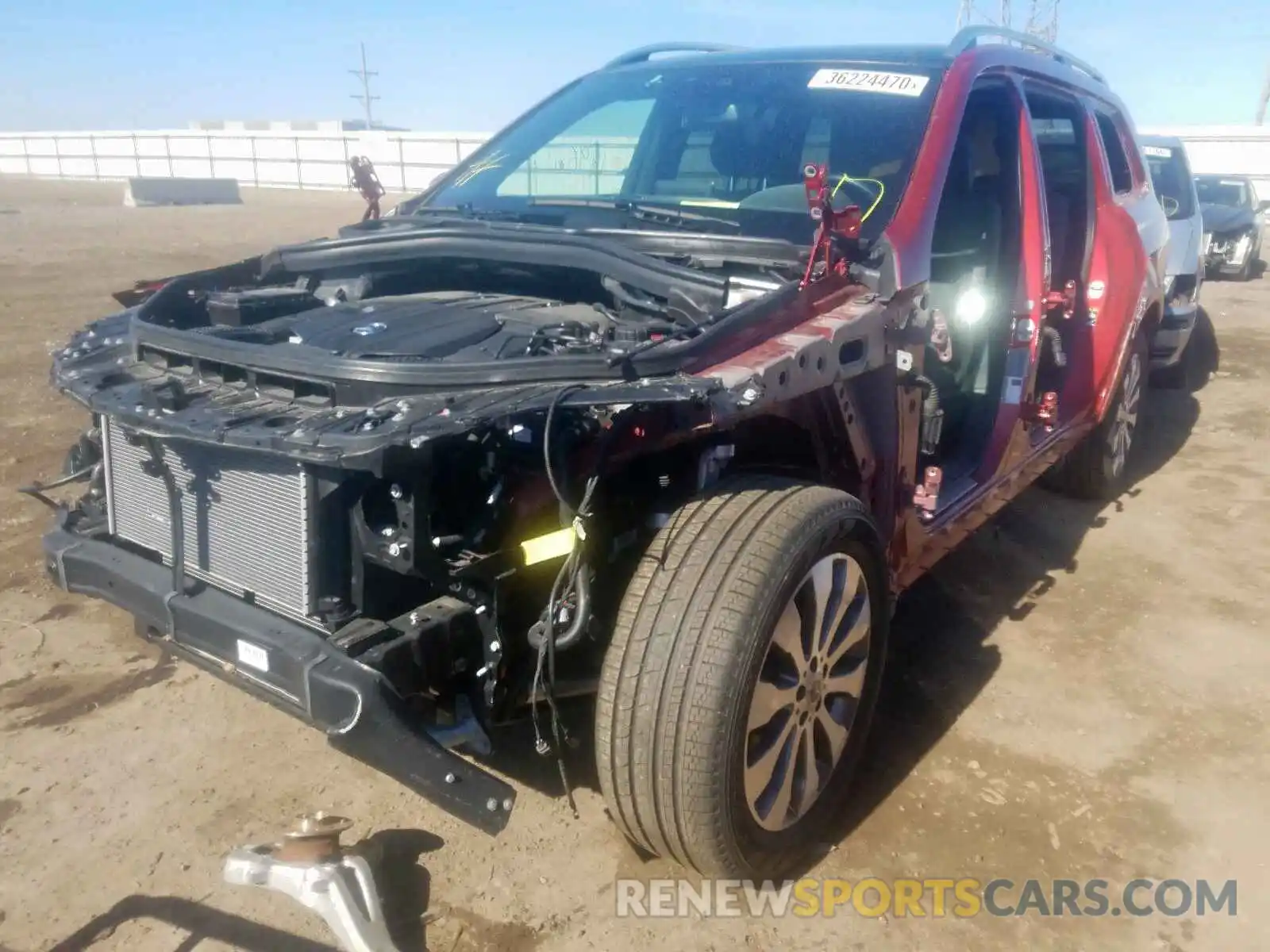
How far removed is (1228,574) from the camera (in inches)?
175

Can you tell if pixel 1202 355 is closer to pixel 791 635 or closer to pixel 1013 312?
pixel 1013 312

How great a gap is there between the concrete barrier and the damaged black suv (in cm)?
3029

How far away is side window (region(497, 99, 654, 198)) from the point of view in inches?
140

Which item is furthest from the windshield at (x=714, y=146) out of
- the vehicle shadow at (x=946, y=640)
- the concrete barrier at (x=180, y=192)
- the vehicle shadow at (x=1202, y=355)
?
the concrete barrier at (x=180, y=192)

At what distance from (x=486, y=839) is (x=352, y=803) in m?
0.41

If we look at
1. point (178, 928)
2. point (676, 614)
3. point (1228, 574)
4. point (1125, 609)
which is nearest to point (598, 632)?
point (676, 614)

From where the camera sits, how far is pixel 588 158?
12.3 ft

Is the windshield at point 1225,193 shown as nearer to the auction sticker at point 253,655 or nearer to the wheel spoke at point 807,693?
the wheel spoke at point 807,693

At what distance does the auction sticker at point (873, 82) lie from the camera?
10.4 feet

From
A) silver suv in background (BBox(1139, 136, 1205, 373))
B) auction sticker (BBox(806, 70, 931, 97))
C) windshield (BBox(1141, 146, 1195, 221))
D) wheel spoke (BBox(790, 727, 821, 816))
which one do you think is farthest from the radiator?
windshield (BBox(1141, 146, 1195, 221))

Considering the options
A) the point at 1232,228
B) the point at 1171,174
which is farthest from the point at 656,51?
the point at 1232,228

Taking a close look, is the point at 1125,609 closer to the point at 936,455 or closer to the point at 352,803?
the point at 936,455

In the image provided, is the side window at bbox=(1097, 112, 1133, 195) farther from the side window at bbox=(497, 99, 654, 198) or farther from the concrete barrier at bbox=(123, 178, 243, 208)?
the concrete barrier at bbox=(123, 178, 243, 208)

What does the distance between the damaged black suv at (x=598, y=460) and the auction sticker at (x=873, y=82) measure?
1 cm
